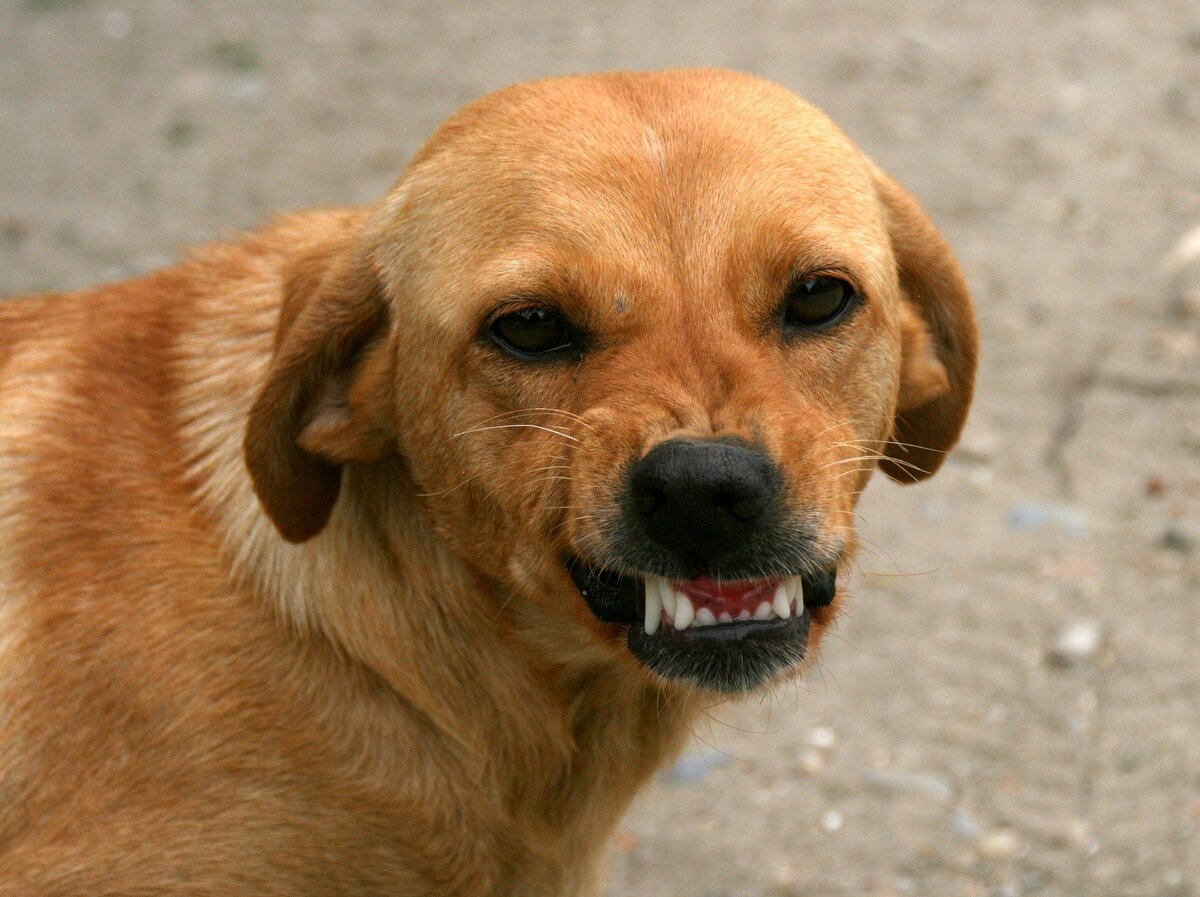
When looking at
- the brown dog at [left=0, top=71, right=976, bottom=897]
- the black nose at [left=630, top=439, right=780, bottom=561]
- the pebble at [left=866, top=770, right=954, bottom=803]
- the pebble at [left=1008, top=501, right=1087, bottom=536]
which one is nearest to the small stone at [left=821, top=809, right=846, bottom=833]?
the pebble at [left=866, top=770, right=954, bottom=803]

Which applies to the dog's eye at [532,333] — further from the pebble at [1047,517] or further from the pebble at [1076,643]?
the pebble at [1047,517]

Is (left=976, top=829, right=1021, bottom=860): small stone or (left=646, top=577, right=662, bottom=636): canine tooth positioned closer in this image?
(left=646, top=577, right=662, bottom=636): canine tooth

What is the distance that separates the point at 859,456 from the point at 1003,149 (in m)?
4.96

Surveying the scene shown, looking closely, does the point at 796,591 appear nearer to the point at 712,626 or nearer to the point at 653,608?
the point at 712,626

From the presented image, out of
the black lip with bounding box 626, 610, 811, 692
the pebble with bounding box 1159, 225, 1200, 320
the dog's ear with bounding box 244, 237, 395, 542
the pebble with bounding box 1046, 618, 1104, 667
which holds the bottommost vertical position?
the pebble with bounding box 1046, 618, 1104, 667

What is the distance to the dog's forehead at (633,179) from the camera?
295 centimetres

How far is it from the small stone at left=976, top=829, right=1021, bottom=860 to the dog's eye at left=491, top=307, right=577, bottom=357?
2.35 metres

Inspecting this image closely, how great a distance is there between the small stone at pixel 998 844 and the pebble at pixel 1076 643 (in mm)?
777

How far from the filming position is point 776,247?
297 centimetres

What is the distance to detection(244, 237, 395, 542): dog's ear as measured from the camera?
3166 mm

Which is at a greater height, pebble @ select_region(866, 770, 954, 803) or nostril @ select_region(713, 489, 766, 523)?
nostril @ select_region(713, 489, 766, 523)

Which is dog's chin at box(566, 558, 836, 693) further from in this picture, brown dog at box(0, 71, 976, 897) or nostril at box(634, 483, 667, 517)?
nostril at box(634, 483, 667, 517)

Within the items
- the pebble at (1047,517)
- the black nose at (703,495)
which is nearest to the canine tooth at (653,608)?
the black nose at (703,495)

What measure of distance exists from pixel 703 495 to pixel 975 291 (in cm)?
435
